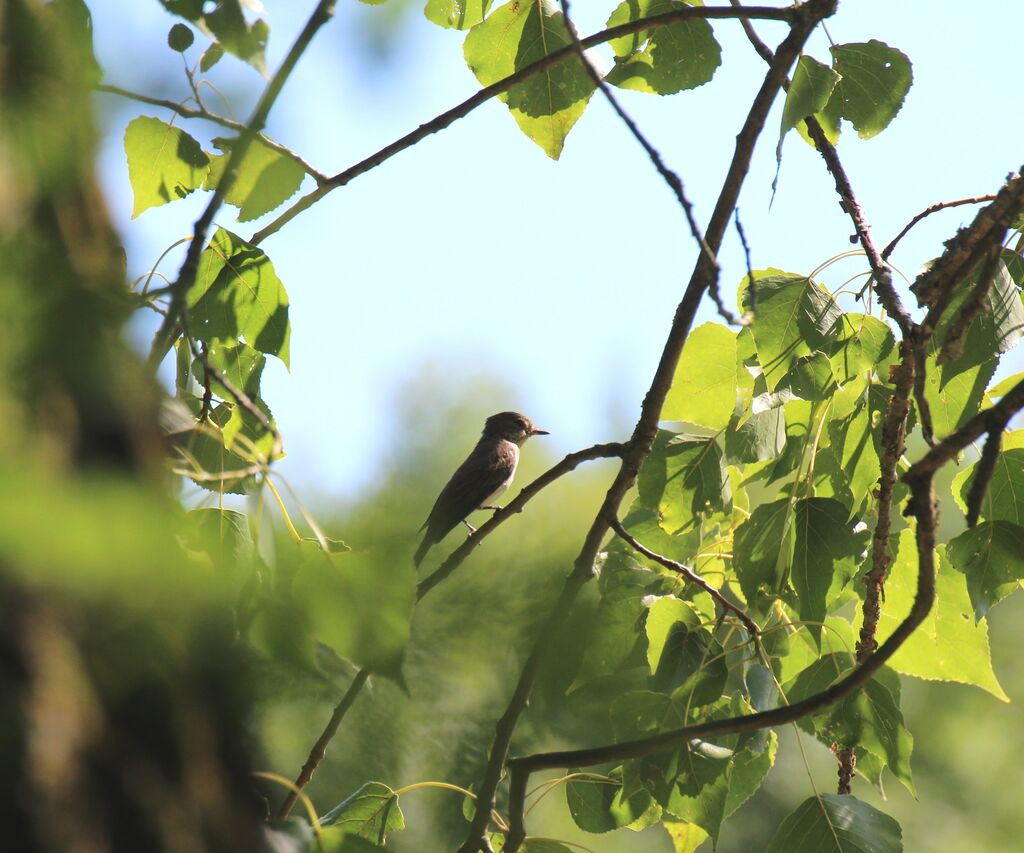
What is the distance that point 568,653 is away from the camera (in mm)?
1531

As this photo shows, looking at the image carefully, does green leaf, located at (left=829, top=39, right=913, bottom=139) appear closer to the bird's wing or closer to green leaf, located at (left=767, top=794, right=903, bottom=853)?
green leaf, located at (left=767, top=794, right=903, bottom=853)

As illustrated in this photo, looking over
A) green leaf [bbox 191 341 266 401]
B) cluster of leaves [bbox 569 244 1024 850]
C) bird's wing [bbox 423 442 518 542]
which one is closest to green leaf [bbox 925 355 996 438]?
cluster of leaves [bbox 569 244 1024 850]

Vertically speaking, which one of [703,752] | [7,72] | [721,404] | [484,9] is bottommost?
[703,752]

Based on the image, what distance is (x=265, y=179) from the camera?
226 cm

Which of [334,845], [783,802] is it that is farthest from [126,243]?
[783,802]

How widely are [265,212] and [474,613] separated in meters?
2.94

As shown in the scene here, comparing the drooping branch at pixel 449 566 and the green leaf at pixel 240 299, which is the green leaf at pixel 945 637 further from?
the green leaf at pixel 240 299

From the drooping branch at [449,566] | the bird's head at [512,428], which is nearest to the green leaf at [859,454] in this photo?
the drooping branch at [449,566]

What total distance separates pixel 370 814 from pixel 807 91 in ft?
6.14

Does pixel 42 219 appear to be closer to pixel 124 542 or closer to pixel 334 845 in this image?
pixel 124 542

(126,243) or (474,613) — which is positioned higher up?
(126,243)

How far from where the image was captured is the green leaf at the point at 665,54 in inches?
104

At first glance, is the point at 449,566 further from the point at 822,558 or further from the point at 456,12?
the point at 456,12

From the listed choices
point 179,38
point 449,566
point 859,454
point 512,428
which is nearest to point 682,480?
point 859,454
